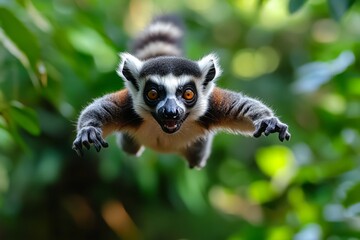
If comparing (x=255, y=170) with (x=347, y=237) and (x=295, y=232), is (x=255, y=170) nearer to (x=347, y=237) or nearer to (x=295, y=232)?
(x=295, y=232)

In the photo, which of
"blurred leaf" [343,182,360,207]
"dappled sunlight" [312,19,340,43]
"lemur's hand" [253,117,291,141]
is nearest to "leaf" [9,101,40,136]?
"lemur's hand" [253,117,291,141]

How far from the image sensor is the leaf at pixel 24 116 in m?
2.33

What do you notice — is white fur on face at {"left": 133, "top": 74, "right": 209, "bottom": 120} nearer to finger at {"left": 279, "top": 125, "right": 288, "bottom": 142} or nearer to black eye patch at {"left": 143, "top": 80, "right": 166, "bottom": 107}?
black eye patch at {"left": 143, "top": 80, "right": 166, "bottom": 107}

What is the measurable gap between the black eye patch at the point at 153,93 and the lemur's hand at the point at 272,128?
14.3 inches

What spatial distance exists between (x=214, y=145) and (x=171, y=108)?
8.25ft

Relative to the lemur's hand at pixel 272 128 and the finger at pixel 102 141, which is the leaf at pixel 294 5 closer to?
the lemur's hand at pixel 272 128

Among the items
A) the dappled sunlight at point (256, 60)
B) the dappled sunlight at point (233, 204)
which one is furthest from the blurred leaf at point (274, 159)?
the dappled sunlight at point (256, 60)

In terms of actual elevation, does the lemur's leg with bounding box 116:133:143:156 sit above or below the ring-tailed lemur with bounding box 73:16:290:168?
above

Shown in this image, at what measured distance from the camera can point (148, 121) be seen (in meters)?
2.36

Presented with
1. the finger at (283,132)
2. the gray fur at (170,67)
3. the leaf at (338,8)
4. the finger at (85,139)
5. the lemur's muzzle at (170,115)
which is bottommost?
the finger at (85,139)

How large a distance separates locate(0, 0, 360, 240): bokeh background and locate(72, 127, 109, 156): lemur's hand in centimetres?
57

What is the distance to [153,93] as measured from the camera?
217cm

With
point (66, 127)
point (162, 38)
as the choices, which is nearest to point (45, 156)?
point (66, 127)

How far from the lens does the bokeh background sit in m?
3.06
